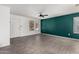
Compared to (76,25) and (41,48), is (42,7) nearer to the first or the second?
(41,48)

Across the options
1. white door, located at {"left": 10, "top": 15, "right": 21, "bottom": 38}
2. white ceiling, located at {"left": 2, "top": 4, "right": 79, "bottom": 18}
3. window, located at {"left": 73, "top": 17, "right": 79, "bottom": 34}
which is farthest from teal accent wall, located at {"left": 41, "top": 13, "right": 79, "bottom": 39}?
white door, located at {"left": 10, "top": 15, "right": 21, "bottom": 38}

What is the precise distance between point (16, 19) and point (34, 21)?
302 cm

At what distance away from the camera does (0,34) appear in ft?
14.1

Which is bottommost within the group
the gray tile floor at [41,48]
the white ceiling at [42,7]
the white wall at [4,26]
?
the gray tile floor at [41,48]

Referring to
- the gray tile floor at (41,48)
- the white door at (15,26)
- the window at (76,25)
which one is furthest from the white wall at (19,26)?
the window at (76,25)

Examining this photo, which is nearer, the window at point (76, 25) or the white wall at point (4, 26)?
the white wall at point (4, 26)

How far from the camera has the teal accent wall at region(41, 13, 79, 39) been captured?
711 cm

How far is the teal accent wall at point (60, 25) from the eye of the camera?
711 cm

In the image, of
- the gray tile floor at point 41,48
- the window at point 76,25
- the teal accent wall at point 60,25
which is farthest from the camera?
the teal accent wall at point 60,25

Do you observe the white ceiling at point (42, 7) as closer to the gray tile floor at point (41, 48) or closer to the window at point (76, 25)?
the window at point (76, 25)
